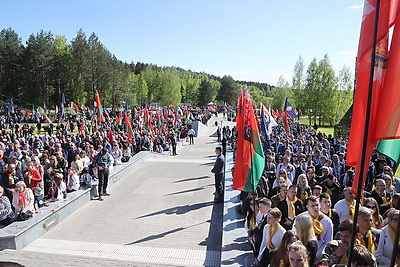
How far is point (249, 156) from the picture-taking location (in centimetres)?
629

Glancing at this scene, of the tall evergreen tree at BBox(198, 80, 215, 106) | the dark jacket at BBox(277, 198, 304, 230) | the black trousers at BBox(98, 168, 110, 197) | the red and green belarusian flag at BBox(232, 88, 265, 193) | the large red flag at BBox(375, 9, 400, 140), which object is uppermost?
the tall evergreen tree at BBox(198, 80, 215, 106)

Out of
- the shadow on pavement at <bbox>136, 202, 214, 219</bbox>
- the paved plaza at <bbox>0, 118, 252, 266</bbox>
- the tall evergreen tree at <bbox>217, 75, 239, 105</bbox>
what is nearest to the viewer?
the paved plaza at <bbox>0, 118, 252, 266</bbox>

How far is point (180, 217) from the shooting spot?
980cm

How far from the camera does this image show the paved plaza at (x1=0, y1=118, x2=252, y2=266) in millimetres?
7037

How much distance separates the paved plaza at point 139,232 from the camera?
277 inches

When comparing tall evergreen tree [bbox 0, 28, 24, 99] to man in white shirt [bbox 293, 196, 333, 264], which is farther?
tall evergreen tree [bbox 0, 28, 24, 99]

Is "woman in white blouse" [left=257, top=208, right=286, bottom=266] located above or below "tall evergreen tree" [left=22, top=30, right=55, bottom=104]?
below

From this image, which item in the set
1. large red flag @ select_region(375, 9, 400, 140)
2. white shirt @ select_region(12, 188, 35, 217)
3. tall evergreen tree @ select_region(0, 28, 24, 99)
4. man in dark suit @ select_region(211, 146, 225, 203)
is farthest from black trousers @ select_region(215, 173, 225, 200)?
tall evergreen tree @ select_region(0, 28, 24, 99)

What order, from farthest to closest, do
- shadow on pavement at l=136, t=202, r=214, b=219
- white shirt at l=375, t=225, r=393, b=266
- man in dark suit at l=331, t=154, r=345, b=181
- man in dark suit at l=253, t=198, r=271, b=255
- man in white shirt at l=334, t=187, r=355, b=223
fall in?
1. man in dark suit at l=331, t=154, r=345, b=181
2. shadow on pavement at l=136, t=202, r=214, b=219
3. man in white shirt at l=334, t=187, r=355, b=223
4. man in dark suit at l=253, t=198, r=271, b=255
5. white shirt at l=375, t=225, r=393, b=266

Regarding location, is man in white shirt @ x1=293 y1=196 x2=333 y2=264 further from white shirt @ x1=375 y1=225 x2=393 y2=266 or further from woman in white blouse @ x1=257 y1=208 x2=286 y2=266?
white shirt @ x1=375 y1=225 x2=393 y2=266

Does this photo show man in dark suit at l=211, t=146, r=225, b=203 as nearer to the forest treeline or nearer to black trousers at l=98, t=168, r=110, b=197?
black trousers at l=98, t=168, r=110, b=197

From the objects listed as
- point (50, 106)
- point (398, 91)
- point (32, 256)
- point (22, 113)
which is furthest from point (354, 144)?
point (50, 106)

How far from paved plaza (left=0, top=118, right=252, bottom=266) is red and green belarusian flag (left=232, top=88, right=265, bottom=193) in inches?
85.8

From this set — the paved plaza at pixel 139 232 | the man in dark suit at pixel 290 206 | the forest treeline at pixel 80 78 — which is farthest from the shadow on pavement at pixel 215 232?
the forest treeline at pixel 80 78
